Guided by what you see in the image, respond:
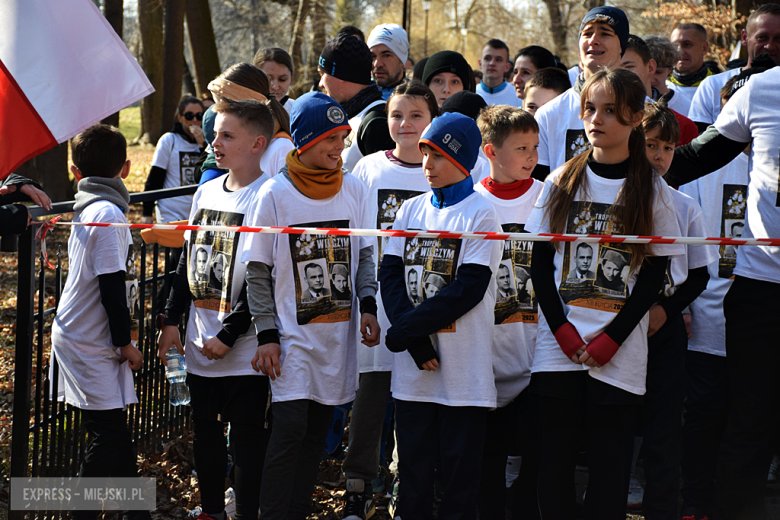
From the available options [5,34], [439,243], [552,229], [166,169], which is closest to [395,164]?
[439,243]

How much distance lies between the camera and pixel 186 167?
7.98m

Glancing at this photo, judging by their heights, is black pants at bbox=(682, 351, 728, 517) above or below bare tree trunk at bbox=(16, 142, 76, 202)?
below

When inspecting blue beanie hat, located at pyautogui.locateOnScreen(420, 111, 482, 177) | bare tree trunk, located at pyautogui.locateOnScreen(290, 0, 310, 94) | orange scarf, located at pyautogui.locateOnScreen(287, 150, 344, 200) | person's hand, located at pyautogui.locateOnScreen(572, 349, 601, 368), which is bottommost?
person's hand, located at pyautogui.locateOnScreen(572, 349, 601, 368)

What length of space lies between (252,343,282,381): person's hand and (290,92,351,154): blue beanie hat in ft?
3.05

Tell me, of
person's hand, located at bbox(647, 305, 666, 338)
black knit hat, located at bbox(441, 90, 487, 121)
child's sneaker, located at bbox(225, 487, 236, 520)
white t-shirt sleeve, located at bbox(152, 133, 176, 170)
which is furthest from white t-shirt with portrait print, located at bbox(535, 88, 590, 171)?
white t-shirt sleeve, located at bbox(152, 133, 176, 170)

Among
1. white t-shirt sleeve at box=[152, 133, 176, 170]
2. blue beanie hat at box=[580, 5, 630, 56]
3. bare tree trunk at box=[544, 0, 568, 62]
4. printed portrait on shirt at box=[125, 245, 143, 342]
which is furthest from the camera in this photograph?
bare tree trunk at box=[544, 0, 568, 62]

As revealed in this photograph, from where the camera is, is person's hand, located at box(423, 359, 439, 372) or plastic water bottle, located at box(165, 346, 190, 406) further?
plastic water bottle, located at box(165, 346, 190, 406)

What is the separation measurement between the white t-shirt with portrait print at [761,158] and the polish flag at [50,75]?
2.72 metres

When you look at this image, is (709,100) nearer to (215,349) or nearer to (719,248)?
(719,248)

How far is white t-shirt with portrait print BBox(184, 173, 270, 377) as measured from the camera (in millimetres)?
Result: 3627

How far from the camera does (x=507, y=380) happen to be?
3.73m

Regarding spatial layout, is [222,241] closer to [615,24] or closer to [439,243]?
[439,243]

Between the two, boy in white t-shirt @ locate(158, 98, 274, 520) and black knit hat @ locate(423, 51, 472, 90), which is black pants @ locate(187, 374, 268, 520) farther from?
black knit hat @ locate(423, 51, 472, 90)

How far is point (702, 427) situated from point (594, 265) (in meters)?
1.53
